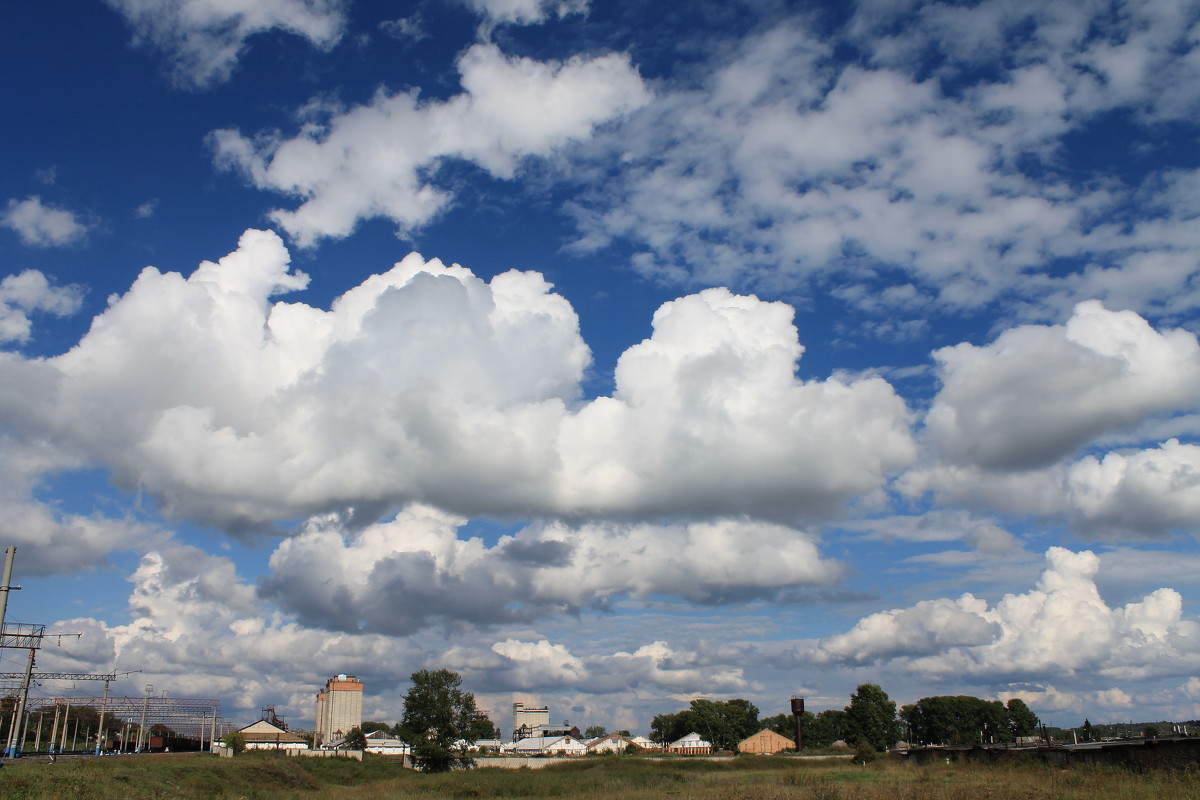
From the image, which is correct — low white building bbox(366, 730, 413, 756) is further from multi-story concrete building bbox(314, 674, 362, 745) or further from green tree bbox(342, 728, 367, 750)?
multi-story concrete building bbox(314, 674, 362, 745)

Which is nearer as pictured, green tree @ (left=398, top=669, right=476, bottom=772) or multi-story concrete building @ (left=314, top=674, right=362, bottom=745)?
green tree @ (left=398, top=669, right=476, bottom=772)

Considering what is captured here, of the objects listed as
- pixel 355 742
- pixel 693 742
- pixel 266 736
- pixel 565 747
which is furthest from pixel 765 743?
pixel 266 736

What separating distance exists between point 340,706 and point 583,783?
143 metres

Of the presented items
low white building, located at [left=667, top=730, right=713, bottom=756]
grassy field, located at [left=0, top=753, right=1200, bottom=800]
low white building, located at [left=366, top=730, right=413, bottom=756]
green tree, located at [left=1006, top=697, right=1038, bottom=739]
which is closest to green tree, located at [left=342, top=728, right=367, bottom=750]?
low white building, located at [left=366, top=730, right=413, bottom=756]

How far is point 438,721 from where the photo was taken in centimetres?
9488

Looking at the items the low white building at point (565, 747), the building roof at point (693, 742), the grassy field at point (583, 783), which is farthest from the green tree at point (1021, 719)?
the grassy field at point (583, 783)

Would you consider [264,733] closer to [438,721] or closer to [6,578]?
[438,721]

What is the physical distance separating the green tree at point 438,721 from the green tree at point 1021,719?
13110cm

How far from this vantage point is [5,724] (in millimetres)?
114875

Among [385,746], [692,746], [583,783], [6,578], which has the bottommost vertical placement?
[692,746]

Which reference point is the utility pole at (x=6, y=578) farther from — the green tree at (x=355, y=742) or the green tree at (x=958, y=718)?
the green tree at (x=958, y=718)

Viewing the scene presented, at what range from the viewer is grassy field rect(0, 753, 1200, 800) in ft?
94.6

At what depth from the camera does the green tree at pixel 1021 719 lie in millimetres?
172750

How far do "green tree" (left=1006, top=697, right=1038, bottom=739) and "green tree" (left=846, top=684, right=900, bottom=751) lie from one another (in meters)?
44.0
